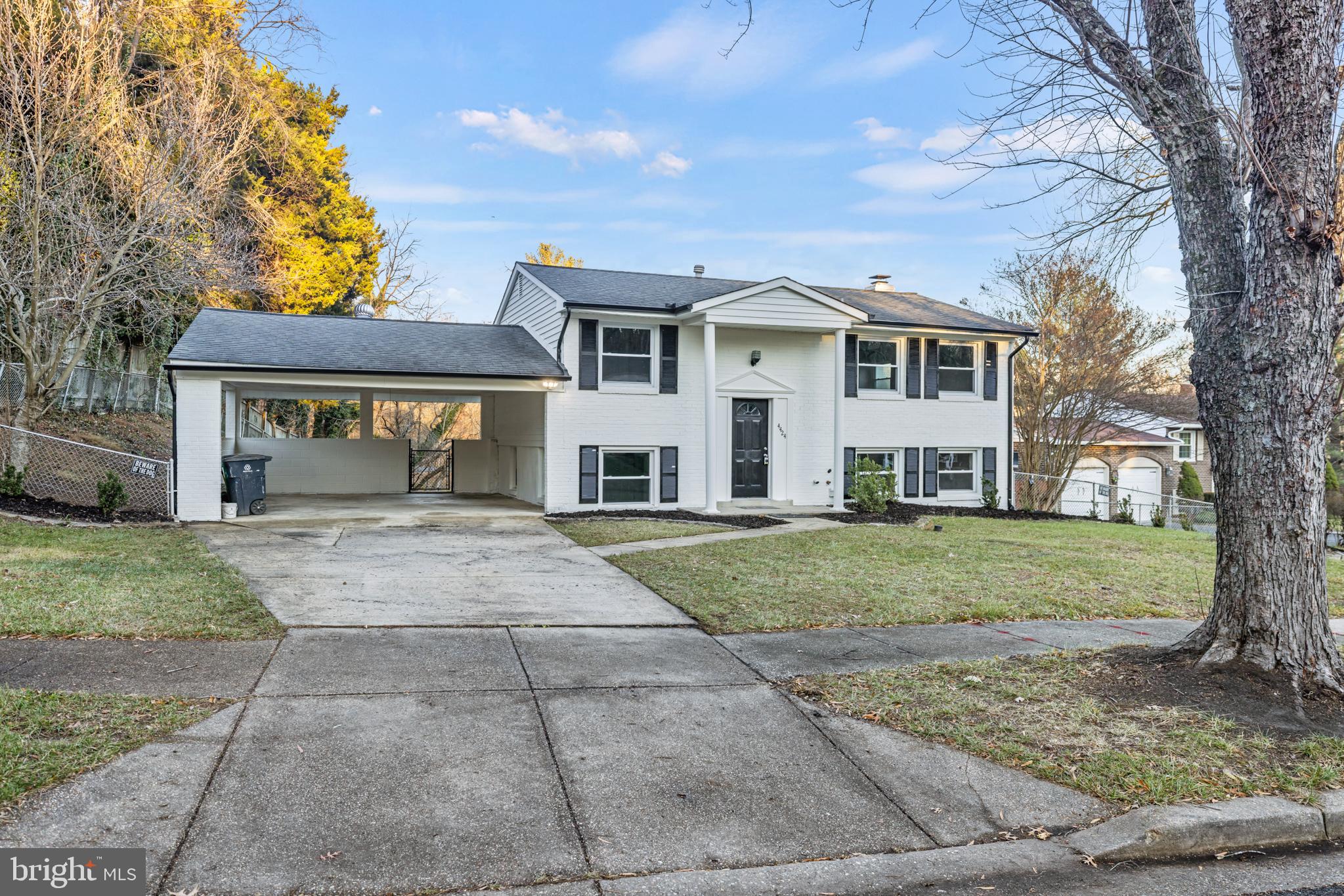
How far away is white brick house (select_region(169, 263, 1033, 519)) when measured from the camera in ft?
46.8

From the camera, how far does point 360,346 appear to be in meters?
15.2

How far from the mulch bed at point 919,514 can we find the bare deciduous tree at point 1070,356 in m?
3.52

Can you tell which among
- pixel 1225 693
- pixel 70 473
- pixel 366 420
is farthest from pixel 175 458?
pixel 1225 693

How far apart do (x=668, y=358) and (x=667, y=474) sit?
2269 mm

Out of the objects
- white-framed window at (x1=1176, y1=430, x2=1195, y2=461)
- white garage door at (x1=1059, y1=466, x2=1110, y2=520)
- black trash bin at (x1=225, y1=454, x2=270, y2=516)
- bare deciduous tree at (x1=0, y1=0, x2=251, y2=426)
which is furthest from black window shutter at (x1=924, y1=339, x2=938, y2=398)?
white-framed window at (x1=1176, y1=430, x2=1195, y2=461)

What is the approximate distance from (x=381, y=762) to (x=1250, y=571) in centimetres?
487

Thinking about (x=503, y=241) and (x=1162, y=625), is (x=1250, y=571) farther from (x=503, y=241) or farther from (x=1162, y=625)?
(x=503, y=241)

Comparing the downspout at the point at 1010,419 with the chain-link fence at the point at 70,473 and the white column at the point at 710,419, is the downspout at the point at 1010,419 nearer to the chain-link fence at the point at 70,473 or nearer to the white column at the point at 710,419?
the white column at the point at 710,419

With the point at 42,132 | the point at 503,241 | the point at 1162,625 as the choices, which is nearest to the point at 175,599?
the point at 1162,625

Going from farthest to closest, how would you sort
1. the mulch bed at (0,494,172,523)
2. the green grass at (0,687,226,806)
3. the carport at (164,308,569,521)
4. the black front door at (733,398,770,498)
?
the black front door at (733,398,770,498) → the carport at (164,308,569,521) → the mulch bed at (0,494,172,523) → the green grass at (0,687,226,806)

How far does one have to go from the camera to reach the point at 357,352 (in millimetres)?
14719

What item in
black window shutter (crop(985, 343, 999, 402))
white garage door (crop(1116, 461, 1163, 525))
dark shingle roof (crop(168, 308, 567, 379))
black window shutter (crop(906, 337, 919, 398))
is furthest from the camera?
white garage door (crop(1116, 461, 1163, 525))

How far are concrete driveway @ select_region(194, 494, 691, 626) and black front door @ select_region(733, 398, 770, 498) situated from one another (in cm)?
474

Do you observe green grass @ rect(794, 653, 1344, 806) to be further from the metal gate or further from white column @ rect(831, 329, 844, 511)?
the metal gate
